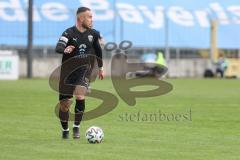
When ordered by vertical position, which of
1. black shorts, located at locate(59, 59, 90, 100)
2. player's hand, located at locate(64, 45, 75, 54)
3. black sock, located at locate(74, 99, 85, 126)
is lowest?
black sock, located at locate(74, 99, 85, 126)

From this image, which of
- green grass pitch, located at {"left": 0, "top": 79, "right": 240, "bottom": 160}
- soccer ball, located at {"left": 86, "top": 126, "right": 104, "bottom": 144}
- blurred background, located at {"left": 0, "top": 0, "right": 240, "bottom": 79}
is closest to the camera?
green grass pitch, located at {"left": 0, "top": 79, "right": 240, "bottom": 160}

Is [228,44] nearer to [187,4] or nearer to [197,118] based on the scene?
[187,4]

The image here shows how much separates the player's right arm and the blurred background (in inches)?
1133

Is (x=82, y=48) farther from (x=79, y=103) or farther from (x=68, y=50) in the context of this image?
(x=79, y=103)

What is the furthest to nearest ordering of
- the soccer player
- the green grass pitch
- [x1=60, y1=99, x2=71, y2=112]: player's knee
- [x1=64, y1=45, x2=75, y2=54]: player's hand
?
[x1=60, y1=99, x2=71, y2=112]: player's knee
the soccer player
[x1=64, y1=45, x2=75, y2=54]: player's hand
the green grass pitch

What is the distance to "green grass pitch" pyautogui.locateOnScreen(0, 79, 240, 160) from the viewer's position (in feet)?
36.7

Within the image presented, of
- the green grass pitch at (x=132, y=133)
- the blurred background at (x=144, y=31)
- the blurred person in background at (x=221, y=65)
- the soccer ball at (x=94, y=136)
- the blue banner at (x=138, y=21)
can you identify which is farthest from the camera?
the blurred person in background at (x=221, y=65)

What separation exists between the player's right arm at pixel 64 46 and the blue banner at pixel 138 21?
1223 inches

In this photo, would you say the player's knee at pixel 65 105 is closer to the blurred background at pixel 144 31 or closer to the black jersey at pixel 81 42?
the black jersey at pixel 81 42

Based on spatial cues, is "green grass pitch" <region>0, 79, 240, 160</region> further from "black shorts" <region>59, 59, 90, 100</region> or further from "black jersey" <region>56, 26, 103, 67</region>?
"black jersey" <region>56, 26, 103, 67</region>

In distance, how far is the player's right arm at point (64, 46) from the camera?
13023mm

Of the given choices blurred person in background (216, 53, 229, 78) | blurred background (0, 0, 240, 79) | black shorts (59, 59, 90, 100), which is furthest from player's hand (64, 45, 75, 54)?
blurred person in background (216, 53, 229, 78)

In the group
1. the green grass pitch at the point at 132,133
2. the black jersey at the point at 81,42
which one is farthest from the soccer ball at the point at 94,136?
the black jersey at the point at 81,42

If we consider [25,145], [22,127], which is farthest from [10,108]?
[25,145]
